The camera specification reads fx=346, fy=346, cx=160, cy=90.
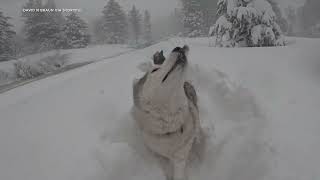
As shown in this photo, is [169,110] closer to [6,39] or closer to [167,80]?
[167,80]

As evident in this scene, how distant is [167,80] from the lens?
3.38 m

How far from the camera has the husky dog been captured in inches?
134

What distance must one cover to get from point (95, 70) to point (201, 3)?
33.5 m

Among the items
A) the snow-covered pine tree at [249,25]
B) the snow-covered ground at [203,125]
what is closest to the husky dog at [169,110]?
the snow-covered ground at [203,125]

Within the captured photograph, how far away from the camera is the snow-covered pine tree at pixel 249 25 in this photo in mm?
10844

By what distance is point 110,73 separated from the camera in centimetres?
728

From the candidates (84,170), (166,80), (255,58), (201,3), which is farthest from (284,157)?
(201,3)

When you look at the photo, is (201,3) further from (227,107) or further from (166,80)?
(166,80)

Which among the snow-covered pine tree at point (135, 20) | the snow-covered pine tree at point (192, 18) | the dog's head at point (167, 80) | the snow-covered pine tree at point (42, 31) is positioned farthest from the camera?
the snow-covered pine tree at point (135, 20)

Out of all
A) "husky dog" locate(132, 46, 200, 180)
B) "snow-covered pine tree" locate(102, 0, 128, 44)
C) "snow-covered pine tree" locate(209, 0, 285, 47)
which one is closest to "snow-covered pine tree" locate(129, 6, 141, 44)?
"snow-covered pine tree" locate(102, 0, 128, 44)

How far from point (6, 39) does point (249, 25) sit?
2820cm

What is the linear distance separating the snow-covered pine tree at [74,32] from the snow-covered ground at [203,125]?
3255 centimetres

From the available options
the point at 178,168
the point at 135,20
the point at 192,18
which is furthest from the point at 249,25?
the point at 135,20

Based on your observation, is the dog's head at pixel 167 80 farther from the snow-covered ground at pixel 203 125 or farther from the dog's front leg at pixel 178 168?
the snow-covered ground at pixel 203 125
